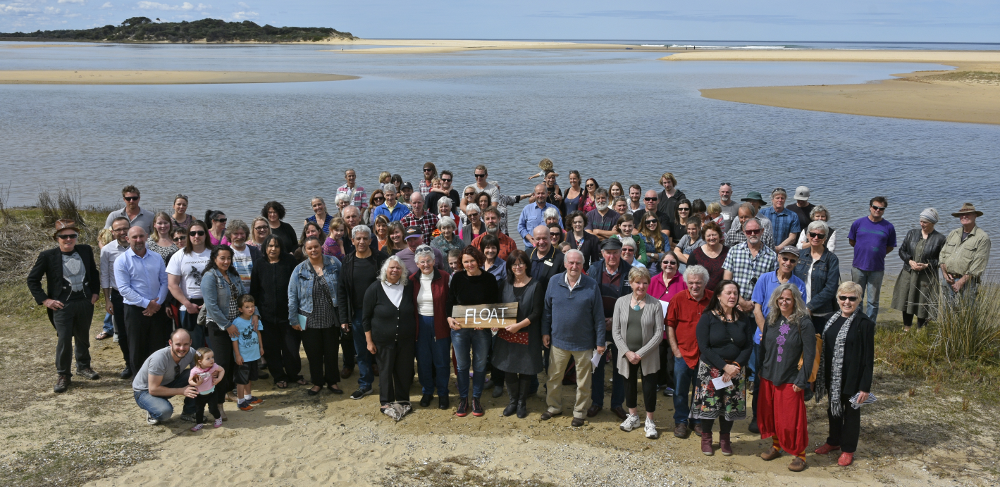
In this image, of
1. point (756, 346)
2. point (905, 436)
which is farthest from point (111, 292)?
point (905, 436)

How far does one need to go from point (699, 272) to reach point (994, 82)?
4722 cm

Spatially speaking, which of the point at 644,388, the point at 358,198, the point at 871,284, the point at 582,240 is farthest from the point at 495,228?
the point at 871,284

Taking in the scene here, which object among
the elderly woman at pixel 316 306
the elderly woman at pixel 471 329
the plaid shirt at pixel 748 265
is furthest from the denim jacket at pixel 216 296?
the plaid shirt at pixel 748 265

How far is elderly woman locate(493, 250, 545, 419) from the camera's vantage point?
674 cm

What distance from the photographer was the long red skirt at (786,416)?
5.87 meters

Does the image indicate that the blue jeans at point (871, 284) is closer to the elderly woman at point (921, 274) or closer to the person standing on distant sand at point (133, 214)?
the elderly woman at point (921, 274)

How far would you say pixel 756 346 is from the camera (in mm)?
6789

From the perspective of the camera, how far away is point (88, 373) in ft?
26.0

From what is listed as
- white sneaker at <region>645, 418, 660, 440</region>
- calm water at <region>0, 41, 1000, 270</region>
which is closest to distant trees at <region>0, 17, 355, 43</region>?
calm water at <region>0, 41, 1000, 270</region>

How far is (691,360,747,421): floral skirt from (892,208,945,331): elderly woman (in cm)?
412

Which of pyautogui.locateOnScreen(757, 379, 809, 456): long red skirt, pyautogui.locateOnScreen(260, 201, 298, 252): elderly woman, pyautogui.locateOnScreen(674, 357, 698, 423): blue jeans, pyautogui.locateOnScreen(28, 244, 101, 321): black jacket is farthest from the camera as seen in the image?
pyautogui.locateOnScreen(260, 201, 298, 252): elderly woman

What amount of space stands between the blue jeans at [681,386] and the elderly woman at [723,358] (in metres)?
0.25

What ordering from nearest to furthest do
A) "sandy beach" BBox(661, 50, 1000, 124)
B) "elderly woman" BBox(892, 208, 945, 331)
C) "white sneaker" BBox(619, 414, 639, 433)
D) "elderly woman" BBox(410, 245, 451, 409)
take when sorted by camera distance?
"white sneaker" BBox(619, 414, 639, 433)
"elderly woman" BBox(410, 245, 451, 409)
"elderly woman" BBox(892, 208, 945, 331)
"sandy beach" BBox(661, 50, 1000, 124)

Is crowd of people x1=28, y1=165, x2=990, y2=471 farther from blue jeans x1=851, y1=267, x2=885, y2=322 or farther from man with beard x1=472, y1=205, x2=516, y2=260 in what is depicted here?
blue jeans x1=851, y1=267, x2=885, y2=322
